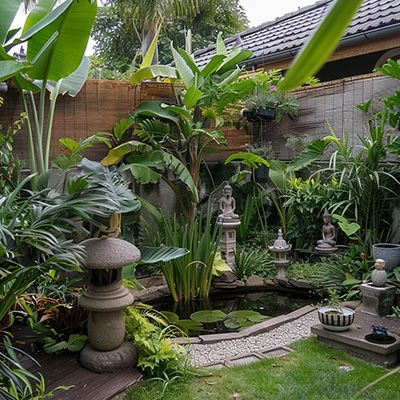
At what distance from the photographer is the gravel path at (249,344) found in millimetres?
4090

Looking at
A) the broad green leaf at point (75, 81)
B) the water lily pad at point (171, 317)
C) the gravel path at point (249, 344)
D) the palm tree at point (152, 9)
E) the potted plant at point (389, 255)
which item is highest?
the palm tree at point (152, 9)

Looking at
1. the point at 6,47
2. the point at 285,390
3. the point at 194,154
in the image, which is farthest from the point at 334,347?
the point at 6,47

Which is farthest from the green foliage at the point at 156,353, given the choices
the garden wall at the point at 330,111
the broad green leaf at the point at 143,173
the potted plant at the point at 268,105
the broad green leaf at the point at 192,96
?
the potted plant at the point at 268,105

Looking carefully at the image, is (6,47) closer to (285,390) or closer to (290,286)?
(285,390)

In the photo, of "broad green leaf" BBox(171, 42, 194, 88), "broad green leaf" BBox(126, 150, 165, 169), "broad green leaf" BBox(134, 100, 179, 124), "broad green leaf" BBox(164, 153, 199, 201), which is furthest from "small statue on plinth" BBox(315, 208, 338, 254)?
"broad green leaf" BBox(171, 42, 194, 88)

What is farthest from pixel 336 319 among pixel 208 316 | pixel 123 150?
pixel 123 150

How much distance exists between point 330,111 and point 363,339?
3.98m

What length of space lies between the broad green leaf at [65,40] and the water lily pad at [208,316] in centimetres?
295

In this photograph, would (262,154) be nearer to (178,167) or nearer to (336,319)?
(178,167)

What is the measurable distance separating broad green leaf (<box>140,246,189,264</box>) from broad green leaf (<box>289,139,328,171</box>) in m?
3.01

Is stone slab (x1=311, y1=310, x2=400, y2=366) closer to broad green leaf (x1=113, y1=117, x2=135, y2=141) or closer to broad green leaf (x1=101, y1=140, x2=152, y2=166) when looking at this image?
broad green leaf (x1=101, y1=140, x2=152, y2=166)

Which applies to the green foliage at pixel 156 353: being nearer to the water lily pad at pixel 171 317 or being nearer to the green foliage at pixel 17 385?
the green foliage at pixel 17 385

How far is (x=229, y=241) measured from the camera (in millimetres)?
6566

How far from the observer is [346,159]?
596 centimetres
